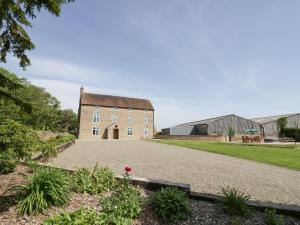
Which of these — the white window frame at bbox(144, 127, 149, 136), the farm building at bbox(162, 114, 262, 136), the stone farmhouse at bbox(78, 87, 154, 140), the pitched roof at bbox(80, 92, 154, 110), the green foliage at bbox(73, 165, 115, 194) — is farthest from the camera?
the white window frame at bbox(144, 127, 149, 136)

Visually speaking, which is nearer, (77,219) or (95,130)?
(77,219)

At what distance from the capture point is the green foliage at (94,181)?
458cm

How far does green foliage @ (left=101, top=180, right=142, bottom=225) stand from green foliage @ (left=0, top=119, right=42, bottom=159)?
177 centimetres

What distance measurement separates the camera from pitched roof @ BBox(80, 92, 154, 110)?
4341 centimetres

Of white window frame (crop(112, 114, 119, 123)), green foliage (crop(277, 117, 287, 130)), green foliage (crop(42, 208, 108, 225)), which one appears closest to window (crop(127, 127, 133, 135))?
white window frame (crop(112, 114, 119, 123))

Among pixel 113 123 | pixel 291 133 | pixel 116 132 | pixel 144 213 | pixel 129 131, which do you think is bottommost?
pixel 144 213

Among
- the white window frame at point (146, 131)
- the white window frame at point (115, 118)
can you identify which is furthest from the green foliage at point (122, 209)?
the white window frame at point (146, 131)

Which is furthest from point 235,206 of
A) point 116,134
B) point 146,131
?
point 146,131

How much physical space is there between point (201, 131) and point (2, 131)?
153 ft

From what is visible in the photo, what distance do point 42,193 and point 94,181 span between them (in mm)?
1277

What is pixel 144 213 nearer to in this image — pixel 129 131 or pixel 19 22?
pixel 19 22

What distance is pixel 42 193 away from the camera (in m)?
3.75

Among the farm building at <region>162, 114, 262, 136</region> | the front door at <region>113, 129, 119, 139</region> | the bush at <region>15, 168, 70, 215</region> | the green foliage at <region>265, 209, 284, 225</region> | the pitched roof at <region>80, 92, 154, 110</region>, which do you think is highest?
the pitched roof at <region>80, 92, 154, 110</region>

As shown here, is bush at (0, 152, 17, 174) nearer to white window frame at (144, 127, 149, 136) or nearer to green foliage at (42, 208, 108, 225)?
green foliage at (42, 208, 108, 225)
